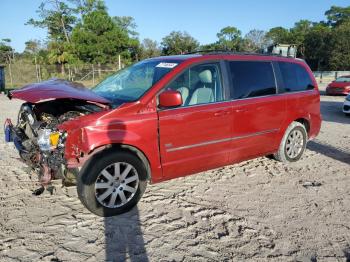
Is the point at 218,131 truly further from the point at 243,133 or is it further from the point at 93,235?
the point at 93,235

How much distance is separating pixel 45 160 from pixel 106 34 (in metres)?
29.2

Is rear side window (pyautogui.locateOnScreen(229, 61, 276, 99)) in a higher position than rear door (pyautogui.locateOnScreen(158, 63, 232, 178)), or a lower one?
higher

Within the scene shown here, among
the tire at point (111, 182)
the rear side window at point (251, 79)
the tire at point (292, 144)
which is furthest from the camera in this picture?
the tire at point (292, 144)

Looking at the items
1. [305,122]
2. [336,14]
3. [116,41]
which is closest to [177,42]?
[116,41]

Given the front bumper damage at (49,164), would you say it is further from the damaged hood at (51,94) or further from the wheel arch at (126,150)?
the damaged hood at (51,94)

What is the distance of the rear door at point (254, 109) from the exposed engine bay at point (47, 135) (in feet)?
6.54

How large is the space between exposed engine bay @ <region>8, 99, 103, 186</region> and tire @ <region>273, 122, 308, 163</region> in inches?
131

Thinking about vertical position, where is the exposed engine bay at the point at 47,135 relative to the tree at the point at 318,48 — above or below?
below

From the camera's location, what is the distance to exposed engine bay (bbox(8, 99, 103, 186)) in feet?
12.8

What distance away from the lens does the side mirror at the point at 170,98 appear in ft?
13.2

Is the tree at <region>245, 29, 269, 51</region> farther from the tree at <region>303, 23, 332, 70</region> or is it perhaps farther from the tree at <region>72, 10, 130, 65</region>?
the tree at <region>72, 10, 130, 65</region>

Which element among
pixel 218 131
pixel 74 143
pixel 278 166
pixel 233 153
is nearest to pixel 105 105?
pixel 74 143

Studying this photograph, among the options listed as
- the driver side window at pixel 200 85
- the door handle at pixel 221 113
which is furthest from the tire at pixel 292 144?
the driver side window at pixel 200 85

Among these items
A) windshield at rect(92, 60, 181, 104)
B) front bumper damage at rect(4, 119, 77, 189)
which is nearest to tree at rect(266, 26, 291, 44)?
windshield at rect(92, 60, 181, 104)
